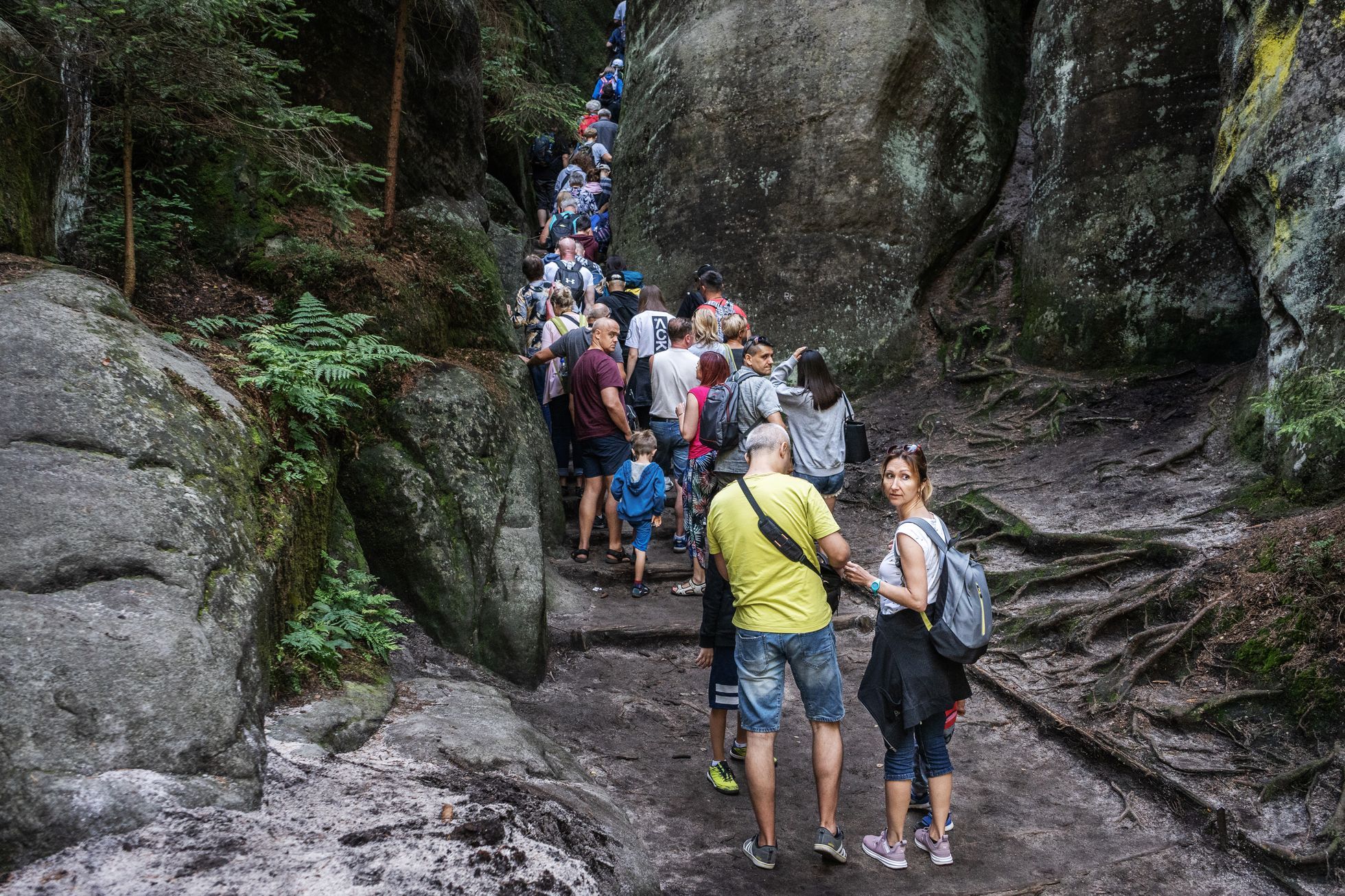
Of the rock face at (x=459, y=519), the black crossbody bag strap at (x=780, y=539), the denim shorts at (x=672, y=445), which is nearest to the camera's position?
the black crossbody bag strap at (x=780, y=539)

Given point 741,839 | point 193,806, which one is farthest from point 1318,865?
point 193,806

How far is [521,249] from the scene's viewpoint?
1385 centimetres

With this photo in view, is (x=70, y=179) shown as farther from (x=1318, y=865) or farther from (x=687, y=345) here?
(x=1318, y=865)

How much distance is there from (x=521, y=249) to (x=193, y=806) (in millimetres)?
11442

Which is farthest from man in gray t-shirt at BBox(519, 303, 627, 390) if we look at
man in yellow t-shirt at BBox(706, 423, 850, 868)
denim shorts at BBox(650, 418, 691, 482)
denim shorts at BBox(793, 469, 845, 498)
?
man in yellow t-shirt at BBox(706, 423, 850, 868)

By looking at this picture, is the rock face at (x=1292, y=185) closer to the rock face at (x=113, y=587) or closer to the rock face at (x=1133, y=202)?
the rock face at (x=1133, y=202)

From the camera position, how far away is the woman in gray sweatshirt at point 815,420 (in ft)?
24.4

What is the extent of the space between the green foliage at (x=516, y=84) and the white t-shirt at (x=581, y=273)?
134 inches

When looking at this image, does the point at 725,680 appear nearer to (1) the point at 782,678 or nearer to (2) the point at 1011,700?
(1) the point at 782,678

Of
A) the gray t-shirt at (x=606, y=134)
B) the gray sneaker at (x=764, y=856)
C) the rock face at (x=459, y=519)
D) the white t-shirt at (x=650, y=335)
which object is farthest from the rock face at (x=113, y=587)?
the gray t-shirt at (x=606, y=134)

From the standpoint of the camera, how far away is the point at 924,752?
479cm

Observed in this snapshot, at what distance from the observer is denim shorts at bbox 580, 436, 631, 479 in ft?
30.2

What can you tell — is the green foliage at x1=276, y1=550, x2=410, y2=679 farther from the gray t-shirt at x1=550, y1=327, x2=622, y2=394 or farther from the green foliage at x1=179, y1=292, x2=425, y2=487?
the gray t-shirt at x1=550, y1=327, x2=622, y2=394

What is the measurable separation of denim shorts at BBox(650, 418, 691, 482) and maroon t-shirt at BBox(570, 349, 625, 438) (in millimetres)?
552
